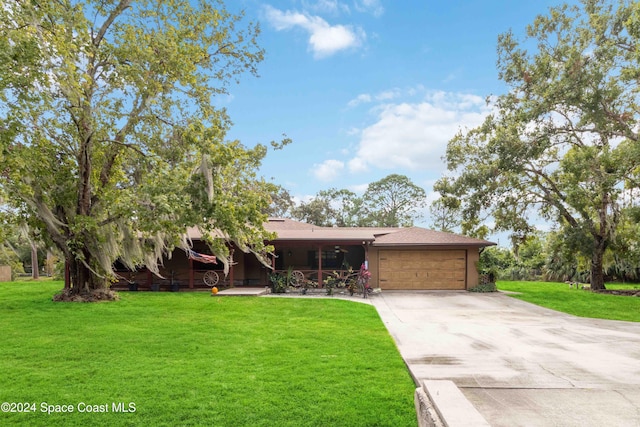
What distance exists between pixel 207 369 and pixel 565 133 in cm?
1522

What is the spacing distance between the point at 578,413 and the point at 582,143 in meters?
15.9

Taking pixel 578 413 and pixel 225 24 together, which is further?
pixel 225 24

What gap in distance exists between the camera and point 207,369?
5090 mm

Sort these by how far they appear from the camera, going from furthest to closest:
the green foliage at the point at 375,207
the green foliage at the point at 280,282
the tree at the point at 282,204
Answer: the green foliage at the point at 375,207 → the tree at the point at 282,204 → the green foliage at the point at 280,282

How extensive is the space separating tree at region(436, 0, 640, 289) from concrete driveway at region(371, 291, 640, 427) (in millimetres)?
5807

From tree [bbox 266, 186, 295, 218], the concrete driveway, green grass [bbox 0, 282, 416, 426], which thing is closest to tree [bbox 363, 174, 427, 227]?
tree [bbox 266, 186, 295, 218]

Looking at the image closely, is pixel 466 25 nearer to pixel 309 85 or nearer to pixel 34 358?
pixel 309 85

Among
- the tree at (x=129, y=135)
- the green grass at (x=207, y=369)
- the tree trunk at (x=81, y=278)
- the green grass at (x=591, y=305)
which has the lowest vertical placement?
the green grass at (x=591, y=305)

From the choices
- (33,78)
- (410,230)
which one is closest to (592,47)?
(410,230)

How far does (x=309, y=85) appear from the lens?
17.3 metres

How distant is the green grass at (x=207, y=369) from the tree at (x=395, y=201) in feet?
98.0

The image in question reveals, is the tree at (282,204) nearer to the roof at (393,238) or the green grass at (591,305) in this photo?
the roof at (393,238)

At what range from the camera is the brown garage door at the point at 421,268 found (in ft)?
53.2

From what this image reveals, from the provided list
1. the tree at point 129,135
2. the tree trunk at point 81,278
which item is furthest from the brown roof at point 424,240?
the tree trunk at point 81,278
